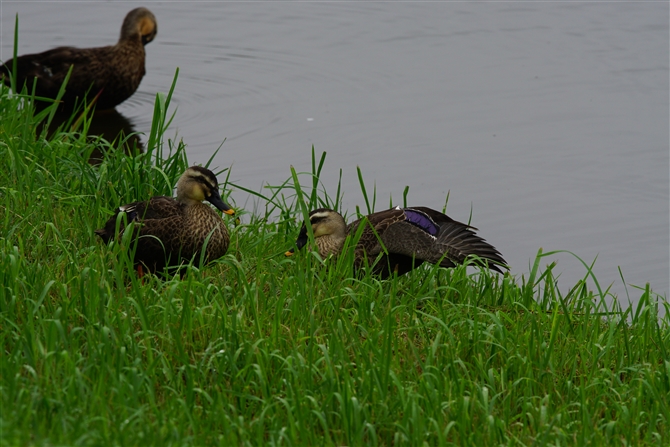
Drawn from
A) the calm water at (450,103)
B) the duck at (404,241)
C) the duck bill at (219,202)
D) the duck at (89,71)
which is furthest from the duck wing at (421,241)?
the duck at (89,71)

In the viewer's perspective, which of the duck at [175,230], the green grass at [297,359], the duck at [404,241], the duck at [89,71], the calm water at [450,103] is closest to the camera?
the green grass at [297,359]

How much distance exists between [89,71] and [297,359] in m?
6.25

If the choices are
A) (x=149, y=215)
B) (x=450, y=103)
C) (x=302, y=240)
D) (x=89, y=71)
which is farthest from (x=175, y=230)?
(x=450, y=103)

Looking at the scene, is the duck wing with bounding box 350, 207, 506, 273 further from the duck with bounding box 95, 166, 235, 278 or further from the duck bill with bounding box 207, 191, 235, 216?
the duck with bounding box 95, 166, 235, 278

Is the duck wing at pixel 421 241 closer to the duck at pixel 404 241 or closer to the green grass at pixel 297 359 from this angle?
the duck at pixel 404 241

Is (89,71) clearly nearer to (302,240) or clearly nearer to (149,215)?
(149,215)

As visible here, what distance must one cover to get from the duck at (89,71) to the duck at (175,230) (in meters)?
4.18

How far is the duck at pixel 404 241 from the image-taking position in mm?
5820

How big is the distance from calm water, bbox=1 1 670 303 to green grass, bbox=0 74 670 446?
1.85m

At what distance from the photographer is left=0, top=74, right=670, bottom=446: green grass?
12.4 feet

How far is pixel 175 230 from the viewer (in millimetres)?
5512

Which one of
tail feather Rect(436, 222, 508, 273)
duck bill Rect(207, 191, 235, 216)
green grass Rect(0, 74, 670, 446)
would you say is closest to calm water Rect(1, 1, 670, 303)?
tail feather Rect(436, 222, 508, 273)

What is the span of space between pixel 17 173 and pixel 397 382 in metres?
3.27

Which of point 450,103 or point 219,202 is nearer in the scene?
point 219,202
